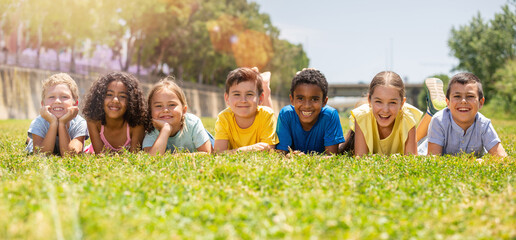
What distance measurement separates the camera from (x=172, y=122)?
7227 millimetres

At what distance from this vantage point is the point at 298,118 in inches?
287

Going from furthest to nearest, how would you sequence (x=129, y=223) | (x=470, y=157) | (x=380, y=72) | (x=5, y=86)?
(x=5, y=86), (x=380, y=72), (x=470, y=157), (x=129, y=223)

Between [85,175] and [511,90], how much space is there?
45905 mm

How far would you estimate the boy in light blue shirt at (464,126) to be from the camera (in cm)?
720

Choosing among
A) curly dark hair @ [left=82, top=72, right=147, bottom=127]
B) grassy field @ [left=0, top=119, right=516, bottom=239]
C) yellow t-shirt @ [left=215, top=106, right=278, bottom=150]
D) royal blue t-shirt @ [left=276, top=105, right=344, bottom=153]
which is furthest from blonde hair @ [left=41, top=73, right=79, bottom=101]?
royal blue t-shirt @ [left=276, top=105, right=344, bottom=153]

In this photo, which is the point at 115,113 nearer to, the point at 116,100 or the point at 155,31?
the point at 116,100

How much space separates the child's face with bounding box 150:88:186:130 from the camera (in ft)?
23.7

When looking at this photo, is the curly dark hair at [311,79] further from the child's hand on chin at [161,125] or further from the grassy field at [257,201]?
the child's hand on chin at [161,125]

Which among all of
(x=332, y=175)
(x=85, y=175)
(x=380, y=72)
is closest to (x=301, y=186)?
(x=332, y=175)

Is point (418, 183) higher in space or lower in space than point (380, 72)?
lower

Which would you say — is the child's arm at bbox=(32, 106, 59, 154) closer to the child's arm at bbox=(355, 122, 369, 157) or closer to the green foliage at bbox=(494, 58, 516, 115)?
the child's arm at bbox=(355, 122, 369, 157)

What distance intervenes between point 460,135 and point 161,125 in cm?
520

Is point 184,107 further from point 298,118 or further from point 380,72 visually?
point 380,72

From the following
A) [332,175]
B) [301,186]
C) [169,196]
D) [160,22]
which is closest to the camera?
[169,196]
